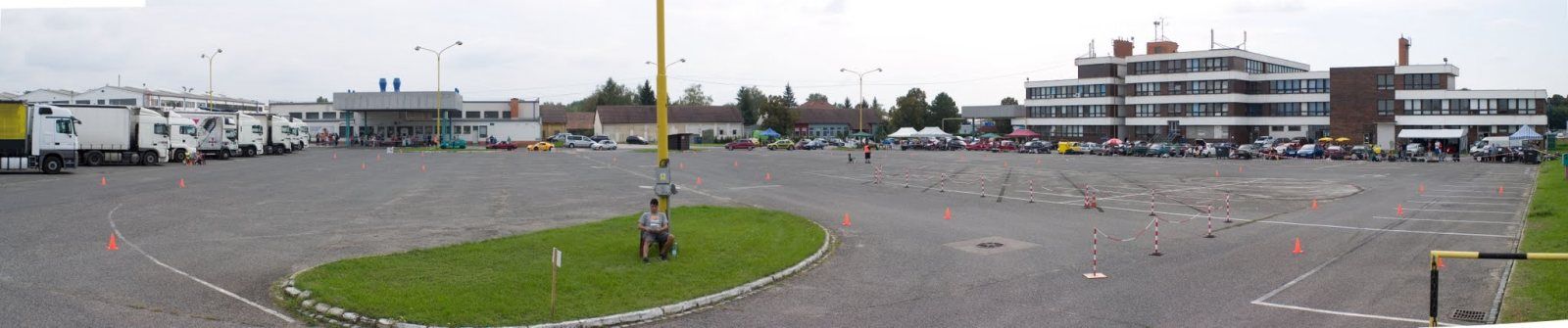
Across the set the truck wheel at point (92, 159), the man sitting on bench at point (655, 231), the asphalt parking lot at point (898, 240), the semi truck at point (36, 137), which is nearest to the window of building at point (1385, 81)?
the asphalt parking lot at point (898, 240)

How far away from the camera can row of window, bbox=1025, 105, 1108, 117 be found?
99.7 m

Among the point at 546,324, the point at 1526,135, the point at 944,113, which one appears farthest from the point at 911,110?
the point at 546,324

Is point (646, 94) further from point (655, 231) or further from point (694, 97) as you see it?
point (655, 231)

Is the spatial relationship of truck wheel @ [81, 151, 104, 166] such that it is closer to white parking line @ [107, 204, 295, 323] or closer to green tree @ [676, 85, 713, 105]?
white parking line @ [107, 204, 295, 323]

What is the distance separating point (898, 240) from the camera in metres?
18.9

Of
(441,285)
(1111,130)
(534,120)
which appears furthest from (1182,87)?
(441,285)

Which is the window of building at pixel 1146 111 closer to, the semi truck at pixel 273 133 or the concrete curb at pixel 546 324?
the semi truck at pixel 273 133

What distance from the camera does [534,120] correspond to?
332ft

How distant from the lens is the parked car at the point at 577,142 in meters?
88.6

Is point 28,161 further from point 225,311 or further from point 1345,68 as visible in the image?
point 1345,68

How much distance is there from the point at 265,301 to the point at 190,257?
4.47 metres

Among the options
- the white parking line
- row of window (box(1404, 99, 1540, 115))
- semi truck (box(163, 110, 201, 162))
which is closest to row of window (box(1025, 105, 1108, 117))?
row of window (box(1404, 99, 1540, 115))

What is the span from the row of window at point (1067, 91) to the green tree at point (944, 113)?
97.6ft

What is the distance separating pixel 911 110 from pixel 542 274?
12307 cm
